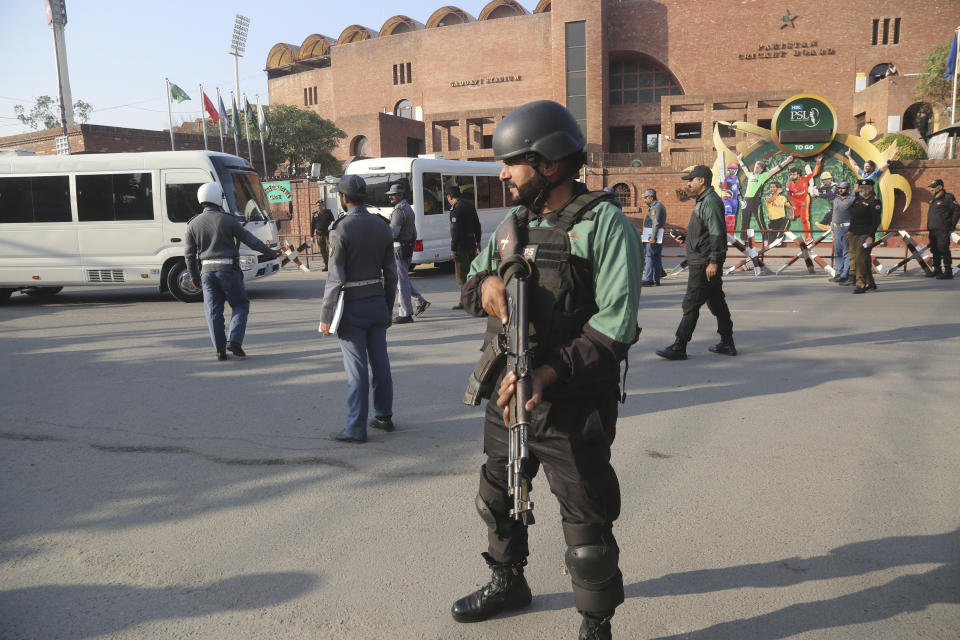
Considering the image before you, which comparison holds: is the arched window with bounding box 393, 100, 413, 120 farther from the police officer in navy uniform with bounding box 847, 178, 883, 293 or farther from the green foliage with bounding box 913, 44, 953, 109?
the police officer in navy uniform with bounding box 847, 178, 883, 293

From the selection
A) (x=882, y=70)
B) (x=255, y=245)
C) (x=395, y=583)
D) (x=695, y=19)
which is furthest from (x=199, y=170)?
(x=882, y=70)

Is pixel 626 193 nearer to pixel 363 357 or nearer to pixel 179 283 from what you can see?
pixel 179 283

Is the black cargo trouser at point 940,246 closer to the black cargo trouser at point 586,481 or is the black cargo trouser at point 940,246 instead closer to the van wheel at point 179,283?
the van wheel at point 179,283

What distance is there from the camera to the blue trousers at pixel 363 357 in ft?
15.4

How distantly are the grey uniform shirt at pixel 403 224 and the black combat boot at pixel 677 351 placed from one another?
4.08 metres

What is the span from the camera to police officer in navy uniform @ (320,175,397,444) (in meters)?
4.71

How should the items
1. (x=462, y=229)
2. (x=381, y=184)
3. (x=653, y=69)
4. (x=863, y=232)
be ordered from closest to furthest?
1. (x=462, y=229)
2. (x=863, y=232)
3. (x=381, y=184)
4. (x=653, y=69)

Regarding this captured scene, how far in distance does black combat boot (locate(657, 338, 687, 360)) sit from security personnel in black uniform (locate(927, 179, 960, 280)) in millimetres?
8990

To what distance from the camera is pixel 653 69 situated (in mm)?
46188

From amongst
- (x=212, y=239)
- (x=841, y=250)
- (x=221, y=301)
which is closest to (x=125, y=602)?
(x=221, y=301)

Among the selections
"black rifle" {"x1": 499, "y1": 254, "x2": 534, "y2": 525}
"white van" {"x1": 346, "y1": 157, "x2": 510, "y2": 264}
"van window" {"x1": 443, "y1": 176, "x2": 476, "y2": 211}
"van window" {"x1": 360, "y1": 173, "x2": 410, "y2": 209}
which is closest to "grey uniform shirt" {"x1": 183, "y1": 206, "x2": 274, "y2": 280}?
"black rifle" {"x1": 499, "y1": 254, "x2": 534, "y2": 525}

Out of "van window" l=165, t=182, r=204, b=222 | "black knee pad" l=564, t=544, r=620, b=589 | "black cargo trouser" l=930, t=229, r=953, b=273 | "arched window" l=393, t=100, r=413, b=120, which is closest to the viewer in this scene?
"black knee pad" l=564, t=544, r=620, b=589

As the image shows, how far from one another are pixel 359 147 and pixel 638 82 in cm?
1975

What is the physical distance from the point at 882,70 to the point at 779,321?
4014cm
